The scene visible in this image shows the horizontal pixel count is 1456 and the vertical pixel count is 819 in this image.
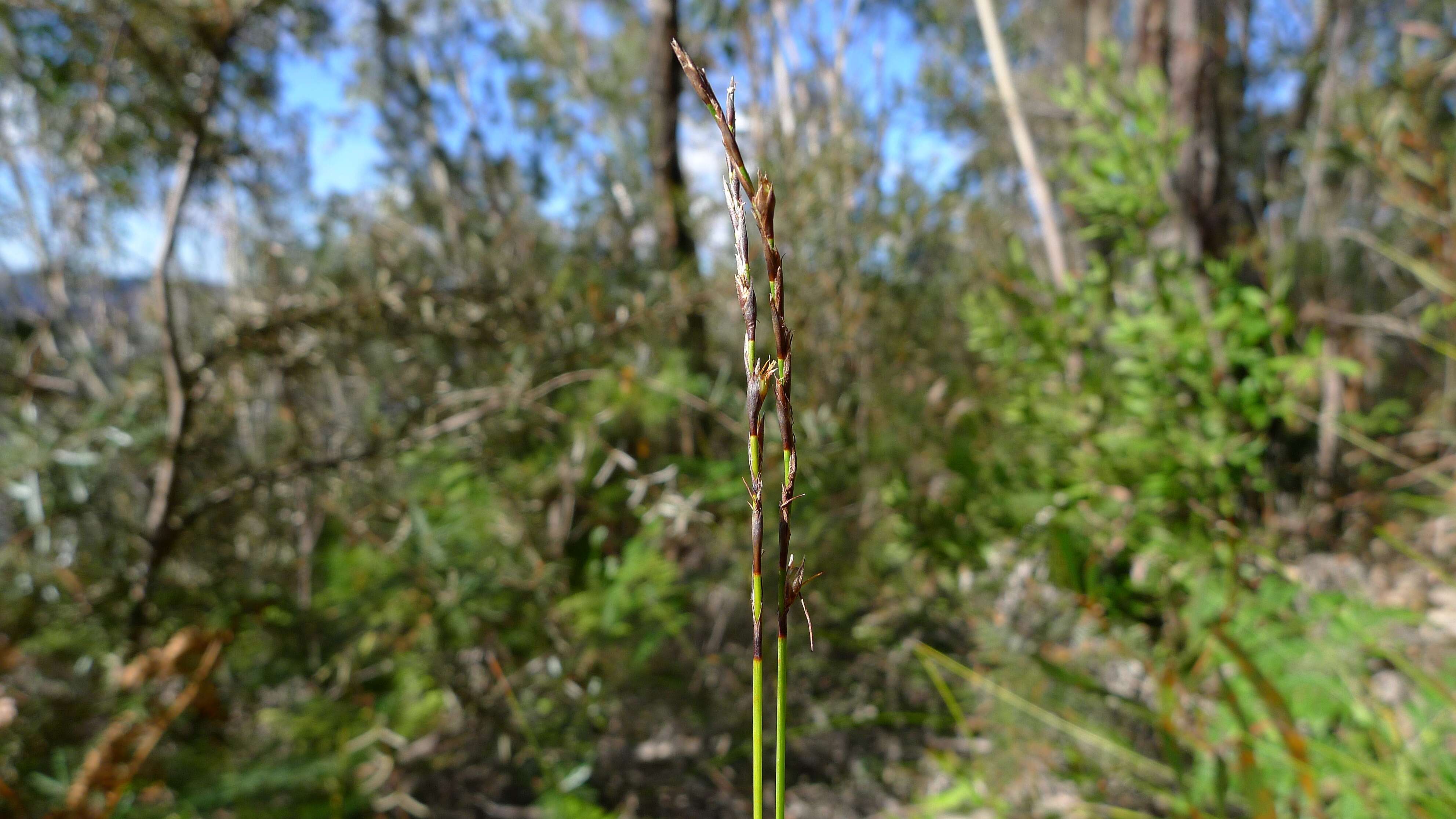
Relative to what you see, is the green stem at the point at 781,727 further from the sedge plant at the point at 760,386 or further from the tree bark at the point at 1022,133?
the tree bark at the point at 1022,133

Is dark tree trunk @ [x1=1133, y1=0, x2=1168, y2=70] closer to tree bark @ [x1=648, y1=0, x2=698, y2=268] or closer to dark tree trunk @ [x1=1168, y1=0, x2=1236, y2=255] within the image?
dark tree trunk @ [x1=1168, y1=0, x2=1236, y2=255]

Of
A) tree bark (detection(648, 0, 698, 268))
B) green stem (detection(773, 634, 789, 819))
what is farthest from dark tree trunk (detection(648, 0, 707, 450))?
green stem (detection(773, 634, 789, 819))

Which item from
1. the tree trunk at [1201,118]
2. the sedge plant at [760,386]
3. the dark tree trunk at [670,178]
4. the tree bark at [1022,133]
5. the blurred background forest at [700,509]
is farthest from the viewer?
the tree bark at [1022,133]

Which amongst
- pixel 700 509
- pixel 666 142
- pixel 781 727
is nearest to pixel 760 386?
pixel 781 727

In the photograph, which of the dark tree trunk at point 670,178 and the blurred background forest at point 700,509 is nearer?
the blurred background forest at point 700,509

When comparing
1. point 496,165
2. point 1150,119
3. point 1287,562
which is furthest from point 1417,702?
point 496,165

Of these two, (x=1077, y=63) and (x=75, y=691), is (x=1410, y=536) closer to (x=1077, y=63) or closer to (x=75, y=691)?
(x=1077, y=63)

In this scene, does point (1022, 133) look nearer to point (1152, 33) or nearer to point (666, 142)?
point (1152, 33)

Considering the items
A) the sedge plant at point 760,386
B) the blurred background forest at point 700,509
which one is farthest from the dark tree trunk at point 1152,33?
the sedge plant at point 760,386
